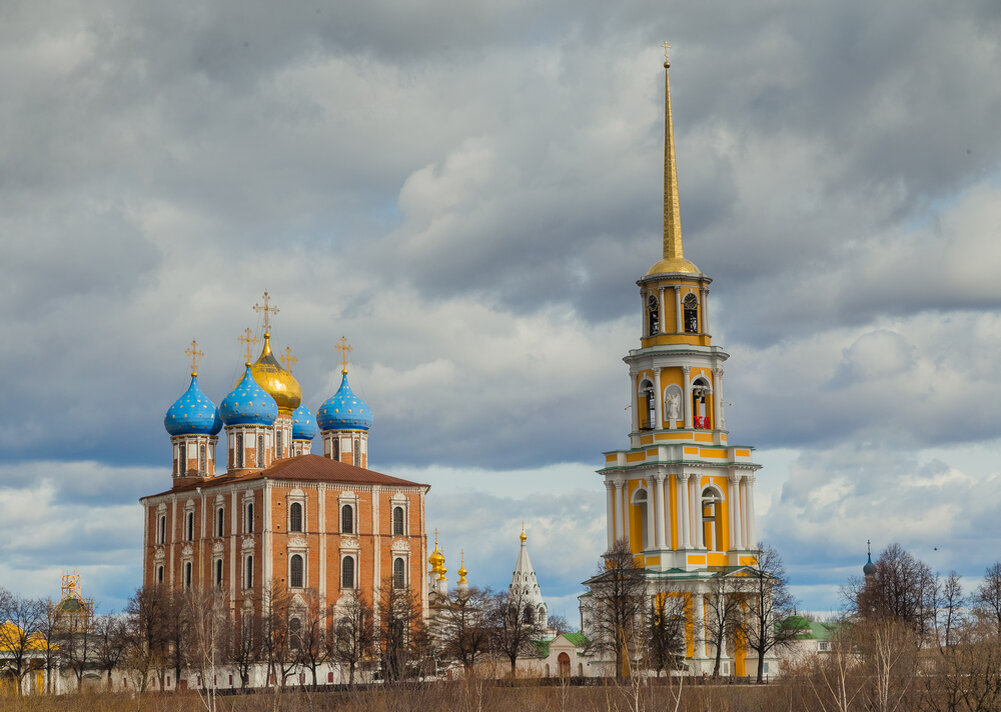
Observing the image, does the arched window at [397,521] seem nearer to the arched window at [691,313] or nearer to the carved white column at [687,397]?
the carved white column at [687,397]

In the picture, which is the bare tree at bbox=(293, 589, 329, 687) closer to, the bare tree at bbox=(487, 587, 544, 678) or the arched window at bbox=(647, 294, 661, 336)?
the bare tree at bbox=(487, 587, 544, 678)

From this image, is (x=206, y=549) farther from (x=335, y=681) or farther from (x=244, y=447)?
(x=335, y=681)

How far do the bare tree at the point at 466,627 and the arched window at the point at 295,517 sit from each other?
945cm

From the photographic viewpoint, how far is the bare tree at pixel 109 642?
84.6 meters

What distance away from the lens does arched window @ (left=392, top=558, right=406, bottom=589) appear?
9069 centimetres

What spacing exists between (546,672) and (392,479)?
1808 centimetres

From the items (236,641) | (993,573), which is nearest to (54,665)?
(236,641)

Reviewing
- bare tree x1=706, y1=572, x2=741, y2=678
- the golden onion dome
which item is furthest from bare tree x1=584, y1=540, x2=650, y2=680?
the golden onion dome

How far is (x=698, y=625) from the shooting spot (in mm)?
75875

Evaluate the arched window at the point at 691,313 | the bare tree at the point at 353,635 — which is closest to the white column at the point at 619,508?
the arched window at the point at 691,313

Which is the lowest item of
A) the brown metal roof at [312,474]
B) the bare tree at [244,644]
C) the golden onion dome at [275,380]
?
the bare tree at [244,644]

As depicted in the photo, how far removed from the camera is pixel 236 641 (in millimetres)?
Answer: 83438

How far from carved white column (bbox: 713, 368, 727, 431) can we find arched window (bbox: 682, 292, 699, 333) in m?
2.41

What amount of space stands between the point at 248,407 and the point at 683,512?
29.7m
